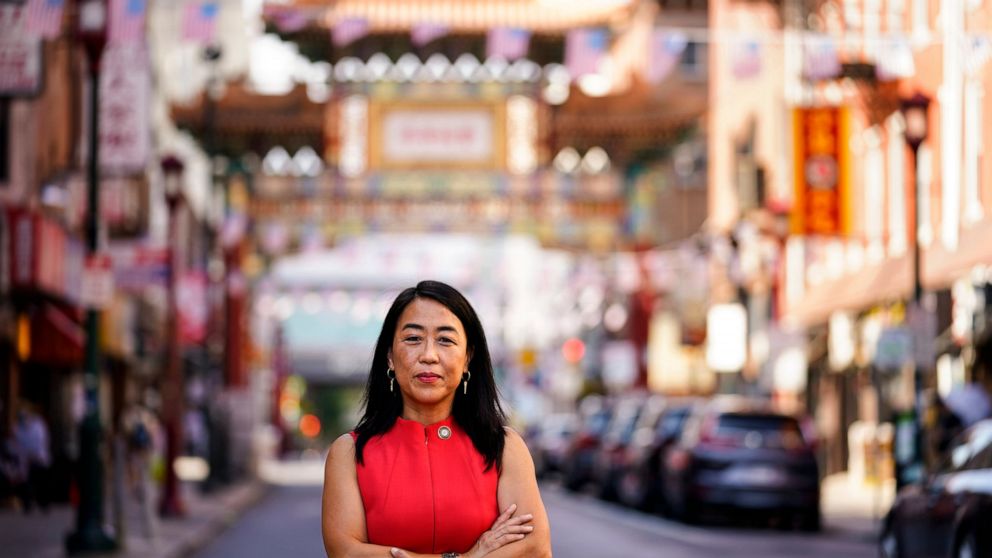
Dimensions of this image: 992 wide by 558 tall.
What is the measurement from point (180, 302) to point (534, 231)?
38.4 feet

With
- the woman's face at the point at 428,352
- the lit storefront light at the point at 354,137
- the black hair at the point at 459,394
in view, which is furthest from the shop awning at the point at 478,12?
the woman's face at the point at 428,352

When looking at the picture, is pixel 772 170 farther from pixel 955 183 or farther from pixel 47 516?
pixel 47 516

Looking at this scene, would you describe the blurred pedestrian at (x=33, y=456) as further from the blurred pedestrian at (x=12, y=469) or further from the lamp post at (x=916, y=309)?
the lamp post at (x=916, y=309)

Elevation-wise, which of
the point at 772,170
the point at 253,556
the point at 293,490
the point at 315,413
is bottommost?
the point at 315,413

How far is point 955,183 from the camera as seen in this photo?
112 ft

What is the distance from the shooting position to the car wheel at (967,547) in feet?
45.8

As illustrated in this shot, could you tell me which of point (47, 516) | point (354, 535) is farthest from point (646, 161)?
point (354, 535)

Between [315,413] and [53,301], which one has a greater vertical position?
[53,301]

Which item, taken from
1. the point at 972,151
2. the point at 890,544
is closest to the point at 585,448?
the point at 972,151

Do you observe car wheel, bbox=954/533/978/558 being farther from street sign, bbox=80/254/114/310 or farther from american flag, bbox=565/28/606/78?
american flag, bbox=565/28/606/78

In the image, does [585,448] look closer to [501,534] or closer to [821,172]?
[821,172]

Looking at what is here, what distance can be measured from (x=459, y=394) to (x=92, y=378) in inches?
655

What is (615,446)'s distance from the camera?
117 ft

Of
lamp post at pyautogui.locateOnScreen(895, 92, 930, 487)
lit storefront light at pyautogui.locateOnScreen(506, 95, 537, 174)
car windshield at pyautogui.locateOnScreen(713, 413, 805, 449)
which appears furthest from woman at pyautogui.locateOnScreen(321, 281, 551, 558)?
lit storefront light at pyautogui.locateOnScreen(506, 95, 537, 174)
